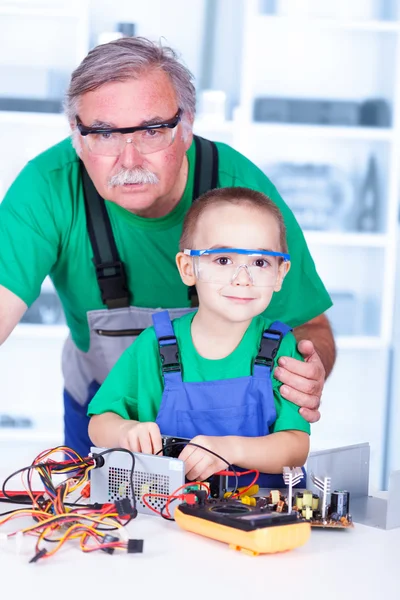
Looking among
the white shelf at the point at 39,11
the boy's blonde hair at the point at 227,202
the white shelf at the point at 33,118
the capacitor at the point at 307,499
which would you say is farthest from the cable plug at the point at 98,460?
the white shelf at the point at 39,11

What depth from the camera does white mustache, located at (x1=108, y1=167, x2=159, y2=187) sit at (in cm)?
188

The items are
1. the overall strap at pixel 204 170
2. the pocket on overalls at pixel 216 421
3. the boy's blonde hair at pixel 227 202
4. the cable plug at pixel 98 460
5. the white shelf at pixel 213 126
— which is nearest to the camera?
the cable plug at pixel 98 460

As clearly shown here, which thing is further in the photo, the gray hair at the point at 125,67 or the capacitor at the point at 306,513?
the gray hair at the point at 125,67

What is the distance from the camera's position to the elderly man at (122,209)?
1.88 m

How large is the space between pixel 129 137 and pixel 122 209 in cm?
23

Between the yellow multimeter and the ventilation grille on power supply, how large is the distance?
0.11 meters

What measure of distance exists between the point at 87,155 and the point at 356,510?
101 centimetres

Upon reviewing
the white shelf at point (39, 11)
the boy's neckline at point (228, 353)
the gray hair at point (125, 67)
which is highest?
the white shelf at point (39, 11)

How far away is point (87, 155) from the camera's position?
193cm

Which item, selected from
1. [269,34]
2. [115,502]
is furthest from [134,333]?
[269,34]

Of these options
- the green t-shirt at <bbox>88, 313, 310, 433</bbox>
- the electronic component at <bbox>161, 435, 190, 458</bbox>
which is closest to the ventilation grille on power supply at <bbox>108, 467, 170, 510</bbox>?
the electronic component at <bbox>161, 435, 190, 458</bbox>

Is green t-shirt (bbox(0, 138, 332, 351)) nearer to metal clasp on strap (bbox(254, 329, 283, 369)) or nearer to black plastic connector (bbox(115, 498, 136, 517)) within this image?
metal clasp on strap (bbox(254, 329, 283, 369))

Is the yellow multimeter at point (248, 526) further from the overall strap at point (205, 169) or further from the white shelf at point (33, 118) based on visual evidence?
the white shelf at point (33, 118)

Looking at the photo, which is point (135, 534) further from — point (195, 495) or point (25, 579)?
point (25, 579)
